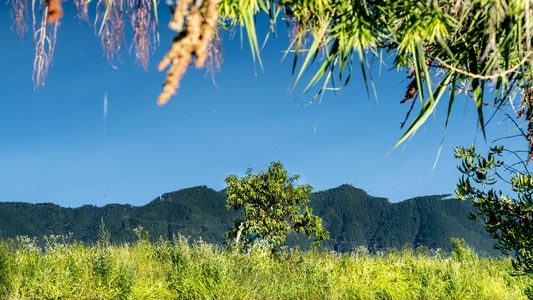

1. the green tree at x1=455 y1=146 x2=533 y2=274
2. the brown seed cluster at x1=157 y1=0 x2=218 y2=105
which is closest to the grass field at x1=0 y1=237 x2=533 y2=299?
the green tree at x1=455 y1=146 x2=533 y2=274

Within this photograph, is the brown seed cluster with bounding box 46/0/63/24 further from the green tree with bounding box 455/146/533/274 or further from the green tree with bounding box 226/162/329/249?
the green tree with bounding box 226/162/329/249

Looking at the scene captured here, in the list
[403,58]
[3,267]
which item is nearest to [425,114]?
[403,58]

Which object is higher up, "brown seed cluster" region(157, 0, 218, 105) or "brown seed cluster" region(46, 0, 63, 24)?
"brown seed cluster" region(46, 0, 63, 24)

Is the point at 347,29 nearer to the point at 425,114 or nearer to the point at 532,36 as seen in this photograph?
the point at 425,114

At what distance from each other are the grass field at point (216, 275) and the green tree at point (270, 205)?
246 inches

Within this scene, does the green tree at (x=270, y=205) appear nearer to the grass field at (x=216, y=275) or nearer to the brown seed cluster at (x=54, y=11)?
the grass field at (x=216, y=275)

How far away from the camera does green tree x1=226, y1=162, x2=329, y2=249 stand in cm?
2039

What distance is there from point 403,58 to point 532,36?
1366 millimetres

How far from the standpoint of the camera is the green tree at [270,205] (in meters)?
20.4

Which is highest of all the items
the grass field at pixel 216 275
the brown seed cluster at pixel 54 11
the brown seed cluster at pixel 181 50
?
the brown seed cluster at pixel 54 11

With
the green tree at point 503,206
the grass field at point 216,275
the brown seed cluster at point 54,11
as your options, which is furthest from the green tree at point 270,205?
the brown seed cluster at point 54,11

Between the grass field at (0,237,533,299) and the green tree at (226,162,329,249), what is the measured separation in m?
6.25

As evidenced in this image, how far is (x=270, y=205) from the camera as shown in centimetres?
2111

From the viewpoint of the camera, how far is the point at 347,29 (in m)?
3.56
